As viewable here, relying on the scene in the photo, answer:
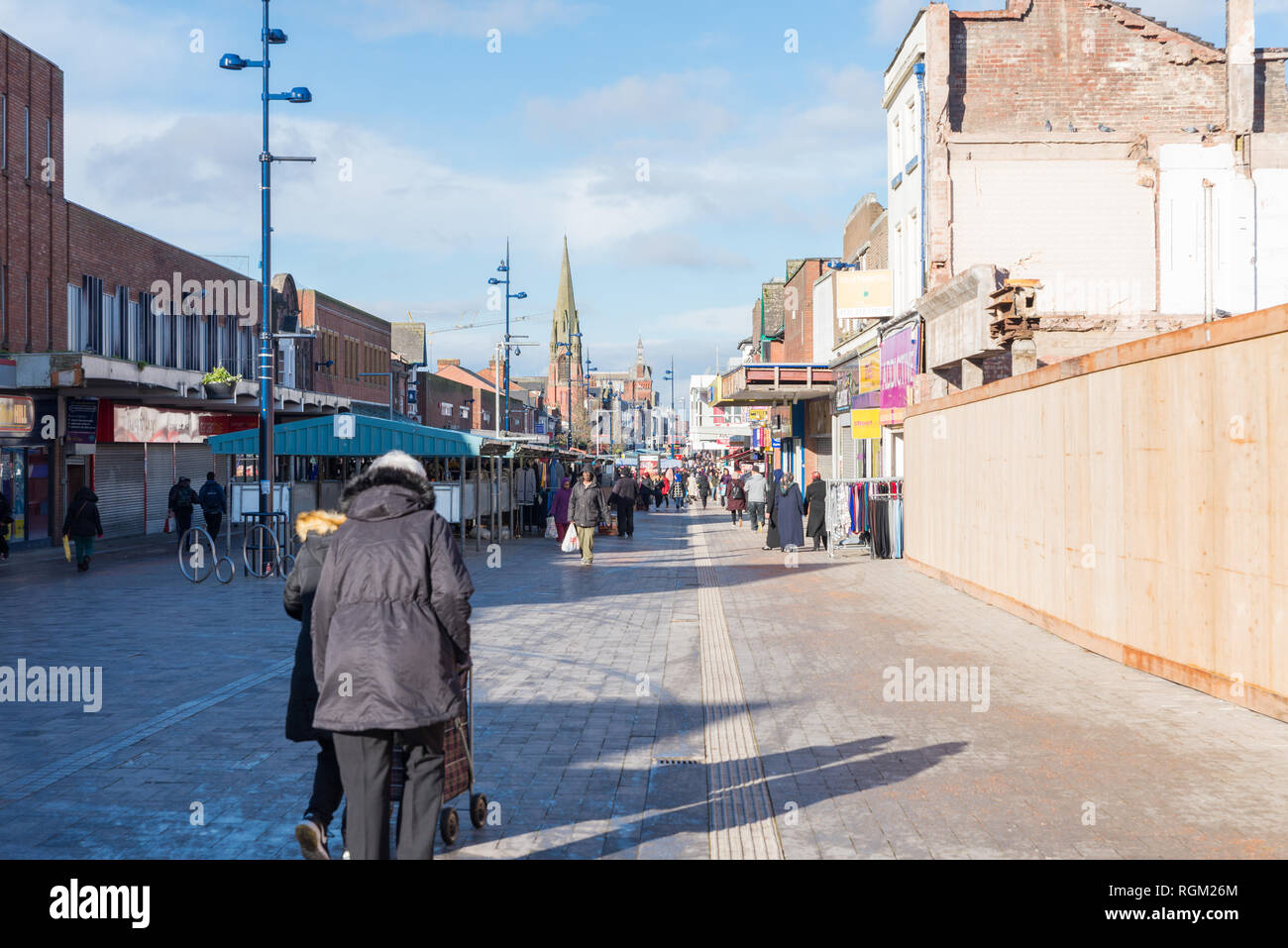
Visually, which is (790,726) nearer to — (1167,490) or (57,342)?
(1167,490)

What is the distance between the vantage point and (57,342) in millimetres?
29781

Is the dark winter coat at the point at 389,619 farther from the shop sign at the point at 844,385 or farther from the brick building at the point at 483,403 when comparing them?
the brick building at the point at 483,403

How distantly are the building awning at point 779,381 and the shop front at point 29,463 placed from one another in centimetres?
1655

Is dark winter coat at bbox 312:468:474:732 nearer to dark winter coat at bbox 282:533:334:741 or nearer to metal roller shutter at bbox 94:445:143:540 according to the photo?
dark winter coat at bbox 282:533:334:741

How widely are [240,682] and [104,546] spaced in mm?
20647

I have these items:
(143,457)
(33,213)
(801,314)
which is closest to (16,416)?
(33,213)

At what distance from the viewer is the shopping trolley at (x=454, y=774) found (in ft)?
15.7

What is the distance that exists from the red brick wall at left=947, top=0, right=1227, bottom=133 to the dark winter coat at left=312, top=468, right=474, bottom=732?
2200cm

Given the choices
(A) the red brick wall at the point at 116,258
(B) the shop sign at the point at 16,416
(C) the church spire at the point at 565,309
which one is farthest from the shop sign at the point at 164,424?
(C) the church spire at the point at 565,309

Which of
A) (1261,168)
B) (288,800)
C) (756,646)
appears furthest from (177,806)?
(1261,168)

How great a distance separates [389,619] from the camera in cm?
417

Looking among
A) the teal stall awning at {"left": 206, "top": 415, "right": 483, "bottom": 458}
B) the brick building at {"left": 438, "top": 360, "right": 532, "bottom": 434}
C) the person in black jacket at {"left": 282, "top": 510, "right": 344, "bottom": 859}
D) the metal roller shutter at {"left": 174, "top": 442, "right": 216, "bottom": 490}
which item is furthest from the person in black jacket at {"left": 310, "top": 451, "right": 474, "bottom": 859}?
the brick building at {"left": 438, "top": 360, "right": 532, "bottom": 434}

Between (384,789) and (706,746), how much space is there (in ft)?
11.3

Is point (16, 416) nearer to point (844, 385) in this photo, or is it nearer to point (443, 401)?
point (844, 385)
